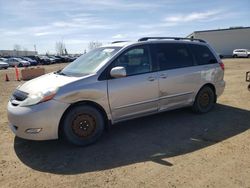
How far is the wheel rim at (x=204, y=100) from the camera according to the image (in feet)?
21.2

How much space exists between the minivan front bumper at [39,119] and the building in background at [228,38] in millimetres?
55087

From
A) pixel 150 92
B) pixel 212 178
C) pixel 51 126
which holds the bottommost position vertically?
pixel 212 178

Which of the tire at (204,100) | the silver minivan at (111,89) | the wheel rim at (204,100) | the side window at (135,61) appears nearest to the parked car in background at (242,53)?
the tire at (204,100)

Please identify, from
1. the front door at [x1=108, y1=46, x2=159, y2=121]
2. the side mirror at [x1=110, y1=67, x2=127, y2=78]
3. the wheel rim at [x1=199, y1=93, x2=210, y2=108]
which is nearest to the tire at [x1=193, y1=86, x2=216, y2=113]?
the wheel rim at [x1=199, y1=93, x2=210, y2=108]

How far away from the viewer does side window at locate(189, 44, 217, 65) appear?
Result: 248 inches

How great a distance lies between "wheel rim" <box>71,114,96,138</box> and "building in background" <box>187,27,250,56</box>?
54.6 m

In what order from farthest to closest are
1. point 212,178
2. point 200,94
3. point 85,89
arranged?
point 200,94
point 85,89
point 212,178

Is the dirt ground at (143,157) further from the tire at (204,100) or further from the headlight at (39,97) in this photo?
the headlight at (39,97)

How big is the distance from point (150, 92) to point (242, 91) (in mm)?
5454

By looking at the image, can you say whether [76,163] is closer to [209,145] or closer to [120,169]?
[120,169]

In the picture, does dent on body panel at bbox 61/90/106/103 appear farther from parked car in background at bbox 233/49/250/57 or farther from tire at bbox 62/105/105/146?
parked car in background at bbox 233/49/250/57

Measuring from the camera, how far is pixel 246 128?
541 cm

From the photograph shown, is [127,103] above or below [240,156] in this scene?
above

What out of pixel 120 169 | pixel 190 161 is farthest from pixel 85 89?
pixel 190 161
